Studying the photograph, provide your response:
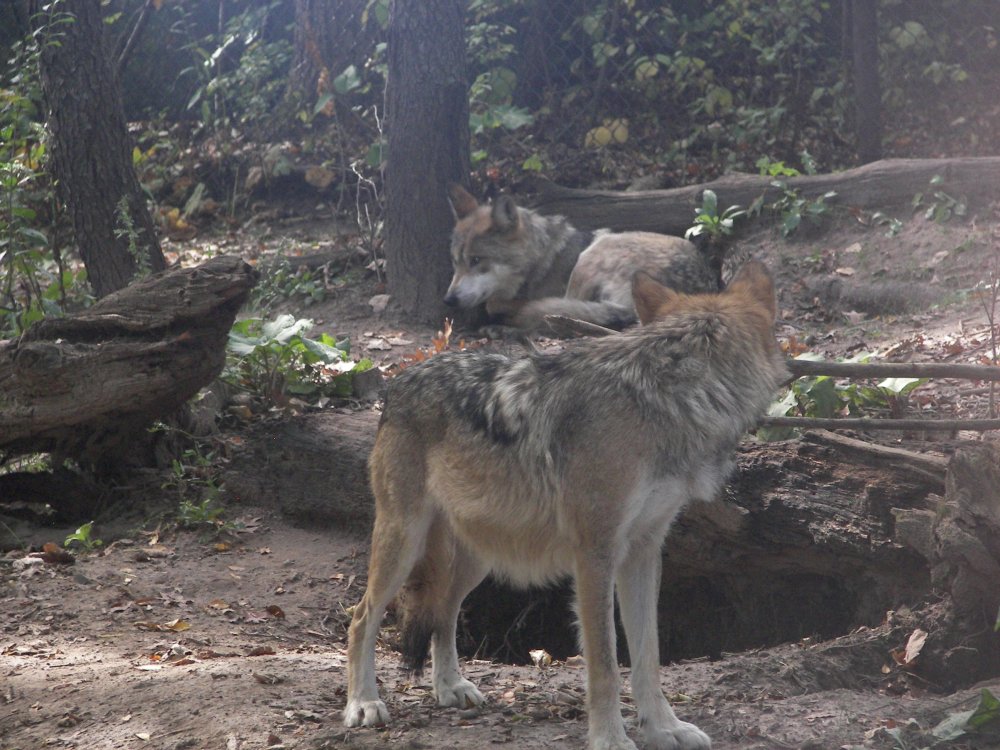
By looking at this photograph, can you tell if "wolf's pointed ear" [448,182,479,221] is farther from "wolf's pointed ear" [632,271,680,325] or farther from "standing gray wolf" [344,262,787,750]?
"wolf's pointed ear" [632,271,680,325]

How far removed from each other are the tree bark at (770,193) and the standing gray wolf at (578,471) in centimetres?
621

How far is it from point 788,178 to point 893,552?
6406 mm

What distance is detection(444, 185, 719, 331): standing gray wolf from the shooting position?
9195mm

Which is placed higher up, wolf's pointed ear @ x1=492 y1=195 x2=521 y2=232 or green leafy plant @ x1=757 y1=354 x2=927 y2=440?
wolf's pointed ear @ x1=492 y1=195 x2=521 y2=232

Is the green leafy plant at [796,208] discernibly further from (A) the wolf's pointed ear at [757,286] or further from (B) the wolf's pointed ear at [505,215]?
(A) the wolf's pointed ear at [757,286]

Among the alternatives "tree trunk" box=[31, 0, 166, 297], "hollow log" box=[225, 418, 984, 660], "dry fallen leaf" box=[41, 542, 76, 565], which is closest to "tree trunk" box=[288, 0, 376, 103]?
"tree trunk" box=[31, 0, 166, 297]

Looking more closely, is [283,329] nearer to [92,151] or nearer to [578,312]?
[92,151]

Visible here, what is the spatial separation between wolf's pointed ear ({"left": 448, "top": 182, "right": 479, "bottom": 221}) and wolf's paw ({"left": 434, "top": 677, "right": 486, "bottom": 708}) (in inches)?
241

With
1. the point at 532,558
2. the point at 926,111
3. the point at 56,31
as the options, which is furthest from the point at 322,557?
the point at 926,111

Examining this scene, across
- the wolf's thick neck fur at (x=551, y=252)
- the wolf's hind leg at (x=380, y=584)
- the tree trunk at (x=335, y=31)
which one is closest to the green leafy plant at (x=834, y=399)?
the wolf's hind leg at (x=380, y=584)

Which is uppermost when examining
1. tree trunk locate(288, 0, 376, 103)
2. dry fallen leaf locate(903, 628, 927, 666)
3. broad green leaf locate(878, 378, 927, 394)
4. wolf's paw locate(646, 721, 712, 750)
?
tree trunk locate(288, 0, 376, 103)

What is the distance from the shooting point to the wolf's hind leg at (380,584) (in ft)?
13.8

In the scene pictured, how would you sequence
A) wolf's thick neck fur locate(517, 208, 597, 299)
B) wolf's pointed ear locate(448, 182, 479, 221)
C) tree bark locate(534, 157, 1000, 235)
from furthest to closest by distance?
wolf's thick neck fur locate(517, 208, 597, 299)
wolf's pointed ear locate(448, 182, 479, 221)
tree bark locate(534, 157, 1000, 235)

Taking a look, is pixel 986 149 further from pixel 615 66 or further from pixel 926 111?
pixel 615 66
